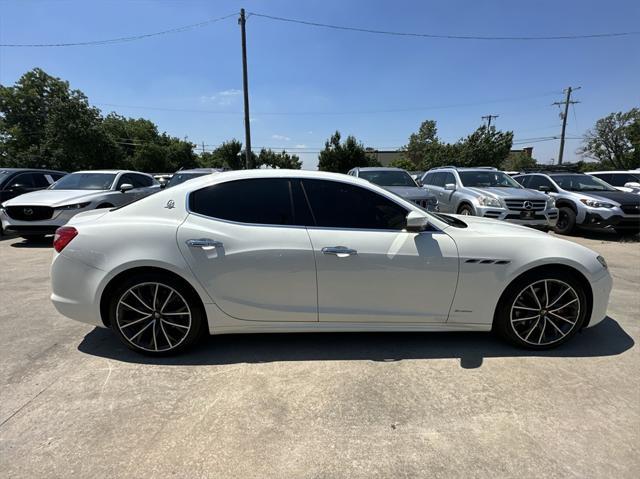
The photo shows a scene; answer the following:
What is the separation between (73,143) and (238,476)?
4383 cm

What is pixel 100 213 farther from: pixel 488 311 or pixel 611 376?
pixel 611 376

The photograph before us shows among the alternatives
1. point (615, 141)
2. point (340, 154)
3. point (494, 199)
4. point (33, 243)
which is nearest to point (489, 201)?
point (494, 199)

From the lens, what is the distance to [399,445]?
7.03ft

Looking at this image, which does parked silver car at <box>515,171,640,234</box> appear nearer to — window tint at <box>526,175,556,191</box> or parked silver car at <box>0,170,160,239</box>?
window tint at <box>526,175,556,191</box>

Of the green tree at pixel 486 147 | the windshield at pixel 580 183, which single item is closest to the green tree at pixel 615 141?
the green tree at pixel 486 147

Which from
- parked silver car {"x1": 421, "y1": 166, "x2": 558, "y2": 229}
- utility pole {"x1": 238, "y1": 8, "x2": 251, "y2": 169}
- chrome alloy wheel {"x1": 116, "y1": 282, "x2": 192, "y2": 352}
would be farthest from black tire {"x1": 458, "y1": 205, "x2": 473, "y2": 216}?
utility pole {"x1": 238, "y1": 8, "x2": 251, "y2": 169}

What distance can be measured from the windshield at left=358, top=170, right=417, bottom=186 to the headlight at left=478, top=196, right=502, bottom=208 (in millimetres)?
1779

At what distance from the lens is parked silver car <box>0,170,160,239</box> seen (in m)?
7.57

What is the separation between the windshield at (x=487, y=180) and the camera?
30.9 ft

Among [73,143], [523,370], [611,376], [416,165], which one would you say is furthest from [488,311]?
[416,165]

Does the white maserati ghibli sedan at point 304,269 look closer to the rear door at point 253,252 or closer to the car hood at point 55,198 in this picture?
the rear door at point 253,252

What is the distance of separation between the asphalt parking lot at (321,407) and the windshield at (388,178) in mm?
6335

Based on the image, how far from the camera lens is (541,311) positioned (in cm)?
313

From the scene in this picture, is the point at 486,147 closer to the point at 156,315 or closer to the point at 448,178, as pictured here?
the point at 448,178
